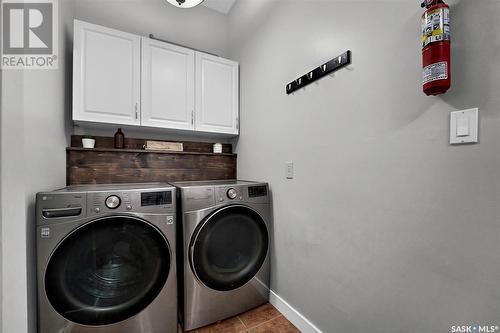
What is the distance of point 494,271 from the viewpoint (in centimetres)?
68

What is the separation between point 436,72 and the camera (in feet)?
2.36

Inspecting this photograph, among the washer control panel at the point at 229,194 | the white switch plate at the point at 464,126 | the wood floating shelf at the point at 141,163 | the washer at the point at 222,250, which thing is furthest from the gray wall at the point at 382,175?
the wood floating shelf at the point at 141,163

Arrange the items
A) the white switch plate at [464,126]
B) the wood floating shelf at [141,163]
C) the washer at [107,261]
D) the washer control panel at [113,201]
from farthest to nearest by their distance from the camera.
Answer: the wood floating shelf at [141,163], the washer control panel at [113,201], the washer at [107,261], the white switch plate at [464,126]

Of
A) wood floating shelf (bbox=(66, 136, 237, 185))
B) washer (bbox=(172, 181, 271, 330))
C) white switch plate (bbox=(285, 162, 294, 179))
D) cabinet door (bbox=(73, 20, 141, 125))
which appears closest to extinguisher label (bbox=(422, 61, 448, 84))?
white switch plate (bbox=(285, 162, 294, 179))

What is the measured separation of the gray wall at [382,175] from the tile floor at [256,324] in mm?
161

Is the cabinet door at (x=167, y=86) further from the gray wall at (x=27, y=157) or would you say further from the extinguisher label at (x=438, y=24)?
the extinguisher label at (x=438, y=24)

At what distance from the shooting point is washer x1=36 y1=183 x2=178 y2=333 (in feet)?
3.60

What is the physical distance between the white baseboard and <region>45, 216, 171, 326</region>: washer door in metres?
0.91

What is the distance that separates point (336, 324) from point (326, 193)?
2.54ft

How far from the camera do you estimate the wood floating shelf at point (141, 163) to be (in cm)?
174

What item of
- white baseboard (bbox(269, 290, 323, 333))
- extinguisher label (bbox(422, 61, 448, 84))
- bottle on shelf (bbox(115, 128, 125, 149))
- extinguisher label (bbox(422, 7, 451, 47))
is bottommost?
white baseboard (bbox(269, 290, 323, 333))

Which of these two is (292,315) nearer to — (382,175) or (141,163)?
(382,175)

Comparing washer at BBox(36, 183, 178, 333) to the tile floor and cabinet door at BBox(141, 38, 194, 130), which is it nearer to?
the tile floor

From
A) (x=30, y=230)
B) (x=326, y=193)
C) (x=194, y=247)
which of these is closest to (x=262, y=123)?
(x=326, y=193)
